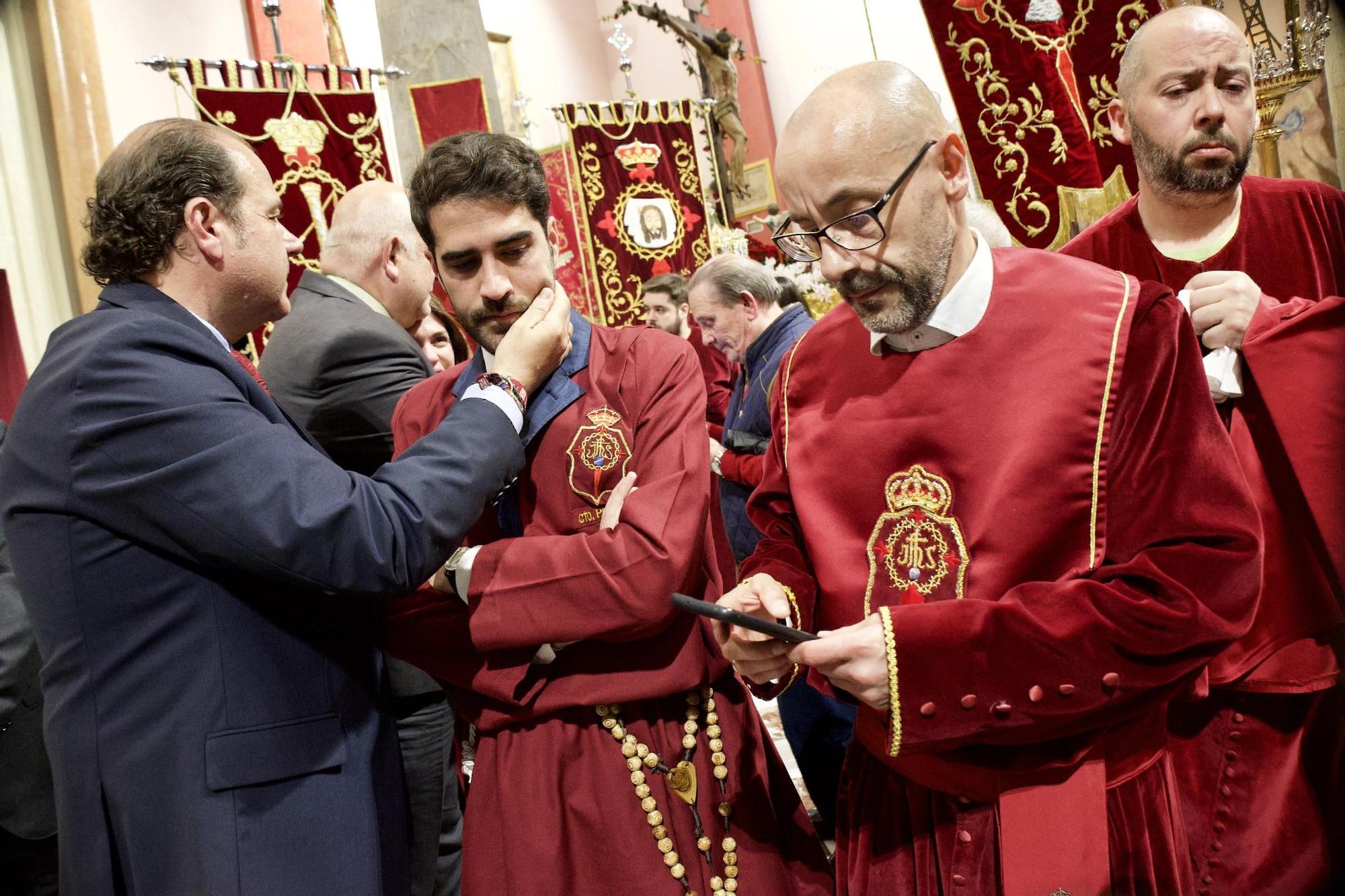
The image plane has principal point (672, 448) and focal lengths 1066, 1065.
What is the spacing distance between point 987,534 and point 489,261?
1.03m

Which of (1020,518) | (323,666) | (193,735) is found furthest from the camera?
(323,666)

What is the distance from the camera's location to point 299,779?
1.67 meters

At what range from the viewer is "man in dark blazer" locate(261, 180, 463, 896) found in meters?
2.52

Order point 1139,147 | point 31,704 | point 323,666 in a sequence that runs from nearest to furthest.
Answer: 1. point 323,666
2. point 1139,147
3. point 31,704

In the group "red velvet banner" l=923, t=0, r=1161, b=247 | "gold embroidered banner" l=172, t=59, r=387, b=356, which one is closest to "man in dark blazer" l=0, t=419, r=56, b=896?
"red velvet banner" l=923, t=0, r=1161, b=247

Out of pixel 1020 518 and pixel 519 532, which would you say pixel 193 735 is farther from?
pixel 1020 518

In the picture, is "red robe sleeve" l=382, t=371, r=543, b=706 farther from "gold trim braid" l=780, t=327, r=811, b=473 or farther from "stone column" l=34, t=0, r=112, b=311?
"stone column" l=34, t=0, r=112, b=311

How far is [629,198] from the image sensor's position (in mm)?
6898

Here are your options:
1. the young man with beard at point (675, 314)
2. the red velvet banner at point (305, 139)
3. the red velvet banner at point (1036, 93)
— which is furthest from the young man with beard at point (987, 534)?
the young man with beard at point (675, 314)

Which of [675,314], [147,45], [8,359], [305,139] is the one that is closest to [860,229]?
[305,139]

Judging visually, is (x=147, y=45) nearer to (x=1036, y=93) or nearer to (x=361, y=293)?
(x=361, y=293)

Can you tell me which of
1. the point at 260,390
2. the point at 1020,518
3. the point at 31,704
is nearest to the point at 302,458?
the point at 260,390

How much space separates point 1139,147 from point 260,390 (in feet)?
5.49

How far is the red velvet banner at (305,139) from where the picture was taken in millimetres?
5031
